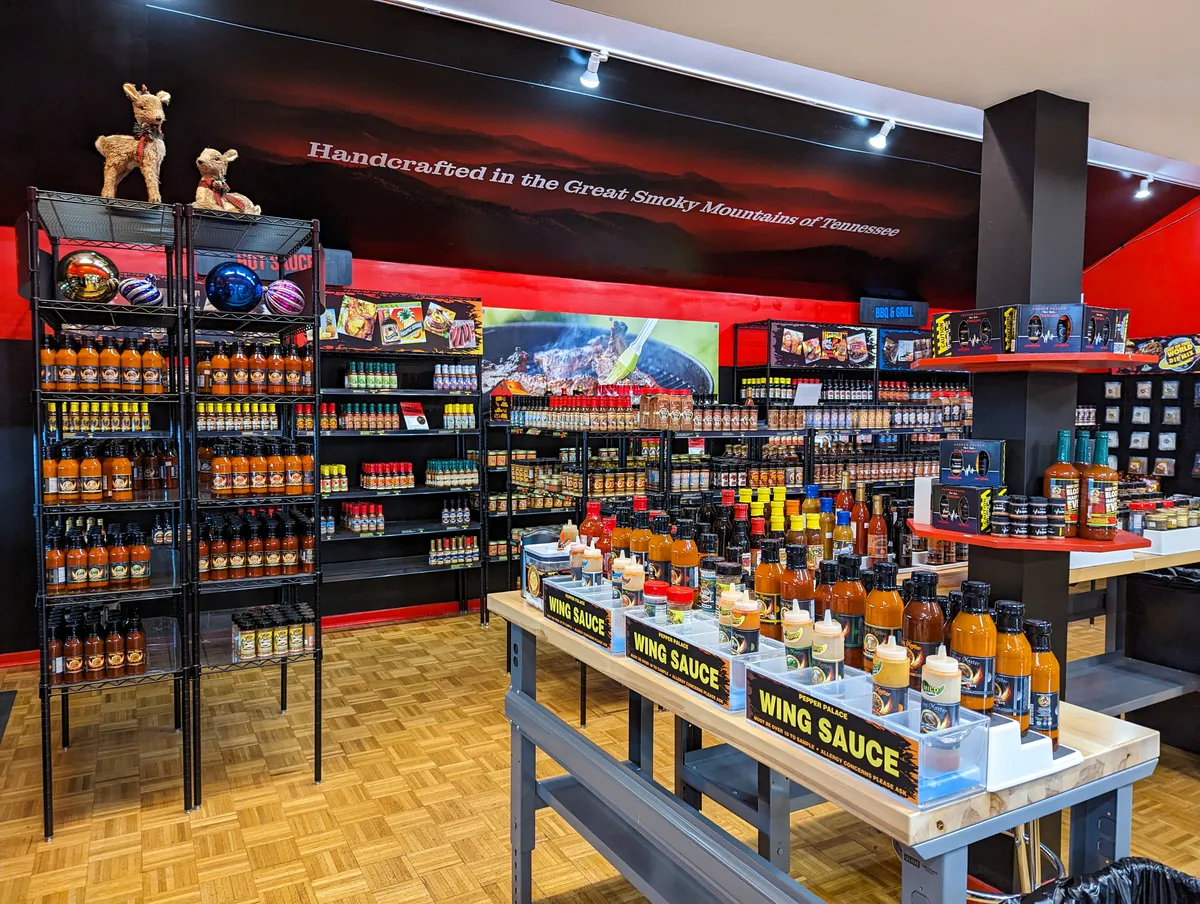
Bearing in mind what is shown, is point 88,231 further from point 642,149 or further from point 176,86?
point 642,149

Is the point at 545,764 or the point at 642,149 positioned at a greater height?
the point at 642,149

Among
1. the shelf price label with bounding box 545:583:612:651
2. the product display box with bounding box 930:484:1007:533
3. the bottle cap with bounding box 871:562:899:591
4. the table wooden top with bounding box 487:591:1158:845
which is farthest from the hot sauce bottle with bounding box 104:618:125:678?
the product display box with bounding box 930:484:1007:533

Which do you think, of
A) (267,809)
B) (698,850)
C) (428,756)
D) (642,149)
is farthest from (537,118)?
(698,850)

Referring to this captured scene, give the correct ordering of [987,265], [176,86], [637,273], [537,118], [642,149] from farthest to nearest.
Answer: [637,273] → [642,149] → [537,118] → [176,86] → [987,265]

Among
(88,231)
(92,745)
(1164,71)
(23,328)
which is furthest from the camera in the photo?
(23,328)

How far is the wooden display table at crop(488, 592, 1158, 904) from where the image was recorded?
134 cm

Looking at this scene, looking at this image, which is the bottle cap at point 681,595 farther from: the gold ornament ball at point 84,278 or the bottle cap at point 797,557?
the gold ornament ball at point 84,278

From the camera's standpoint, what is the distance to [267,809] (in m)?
3.30

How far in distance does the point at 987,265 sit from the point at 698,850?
223 centimetres

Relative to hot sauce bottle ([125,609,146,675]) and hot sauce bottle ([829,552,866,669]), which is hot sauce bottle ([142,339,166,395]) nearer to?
hot sauce bottle ([125,609,146,675])

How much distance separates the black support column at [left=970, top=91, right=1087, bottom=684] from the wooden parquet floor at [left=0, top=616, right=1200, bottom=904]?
1.16 metres

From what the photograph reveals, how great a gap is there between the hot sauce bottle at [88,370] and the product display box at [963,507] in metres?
3.17

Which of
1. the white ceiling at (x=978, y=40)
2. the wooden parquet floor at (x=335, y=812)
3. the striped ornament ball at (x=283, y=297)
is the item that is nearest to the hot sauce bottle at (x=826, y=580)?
the wooden parquet floor at (x=335, y=812)

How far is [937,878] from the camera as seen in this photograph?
4.33ft
